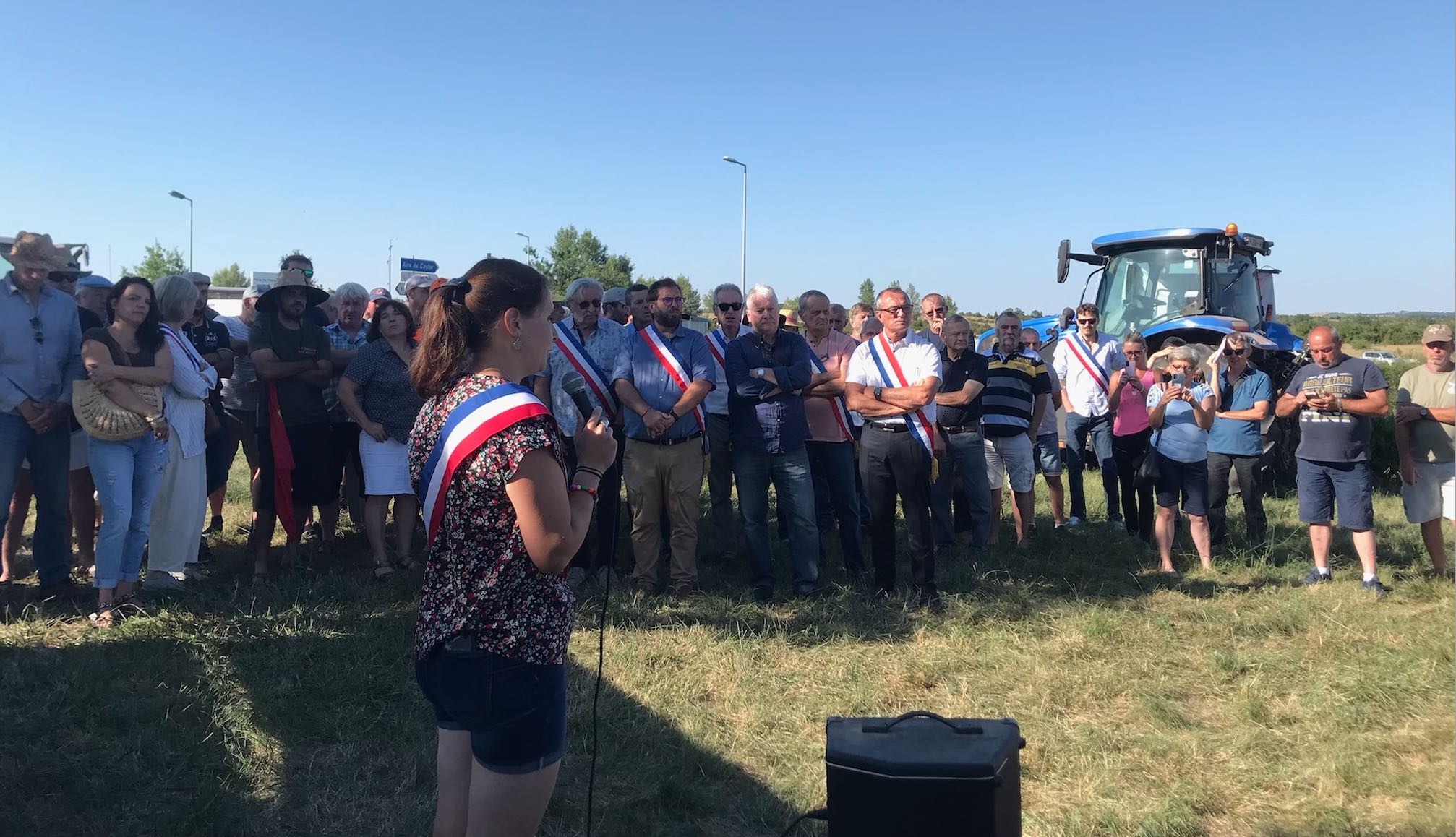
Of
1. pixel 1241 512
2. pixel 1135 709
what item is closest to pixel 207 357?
pixel 1135 709

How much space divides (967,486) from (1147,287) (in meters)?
5.06

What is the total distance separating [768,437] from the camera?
6047mm

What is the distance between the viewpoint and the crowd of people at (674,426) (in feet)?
17.8

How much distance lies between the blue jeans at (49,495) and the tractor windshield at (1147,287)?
32.2 ft

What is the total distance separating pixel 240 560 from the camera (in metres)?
6.70

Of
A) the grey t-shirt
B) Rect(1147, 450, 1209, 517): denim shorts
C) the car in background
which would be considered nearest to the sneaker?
the grey t-shirt

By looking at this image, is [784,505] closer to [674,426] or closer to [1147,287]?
[674,426]

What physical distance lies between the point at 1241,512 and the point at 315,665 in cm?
771

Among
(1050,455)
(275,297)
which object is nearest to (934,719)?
(275,297)

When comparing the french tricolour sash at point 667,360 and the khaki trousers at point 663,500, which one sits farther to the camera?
the khaki trousers at point 663,500

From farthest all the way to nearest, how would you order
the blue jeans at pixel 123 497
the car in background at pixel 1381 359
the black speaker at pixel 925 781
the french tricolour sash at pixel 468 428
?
1. the car in background at pixel 1381 359
2. the blue jeans at pixel 123 497
3. the black speaker at pixel 925 781
4. the french tricolour sash at pixel 468 428

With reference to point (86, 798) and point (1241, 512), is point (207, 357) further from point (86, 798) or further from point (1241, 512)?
point (1241, 512)

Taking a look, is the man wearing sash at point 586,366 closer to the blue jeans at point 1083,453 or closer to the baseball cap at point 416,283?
the baseball cap at point 416,283

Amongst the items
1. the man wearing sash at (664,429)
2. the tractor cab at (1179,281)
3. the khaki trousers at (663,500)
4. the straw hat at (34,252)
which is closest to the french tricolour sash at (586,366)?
the man wearing sash at (664,429)
